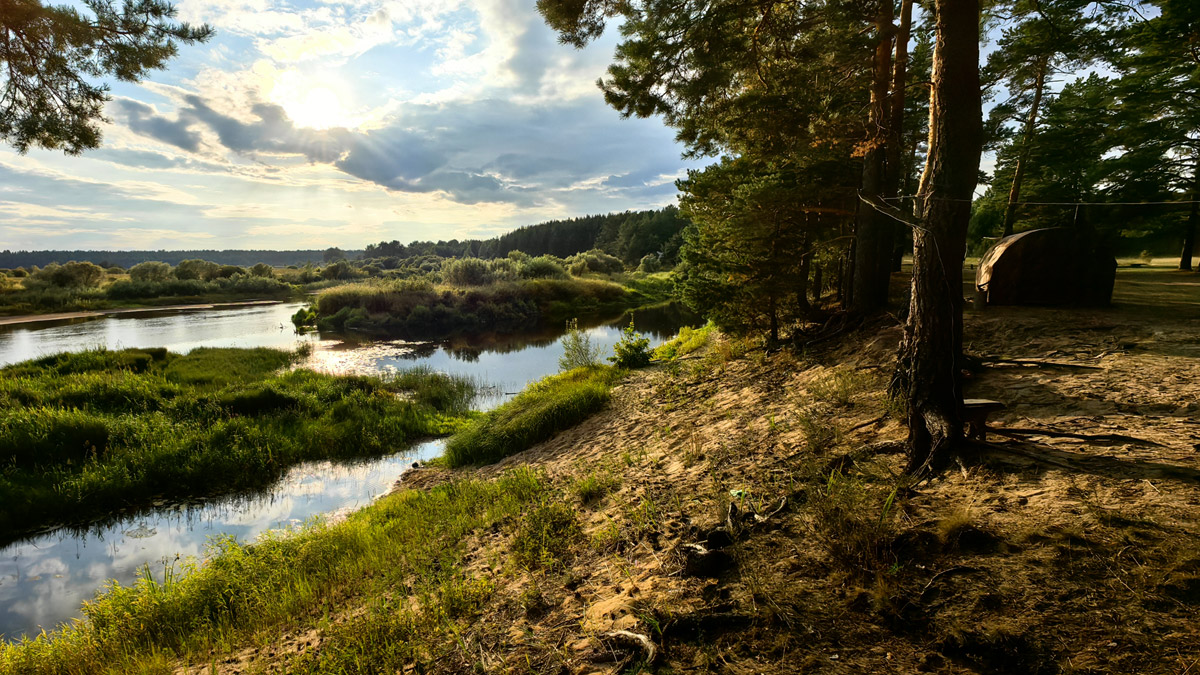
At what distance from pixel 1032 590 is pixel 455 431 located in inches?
478

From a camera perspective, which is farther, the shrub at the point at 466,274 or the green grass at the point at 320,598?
the shrub at the point at 466,274

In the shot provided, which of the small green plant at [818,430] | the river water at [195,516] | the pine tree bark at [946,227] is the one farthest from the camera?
the river water at [195,516]

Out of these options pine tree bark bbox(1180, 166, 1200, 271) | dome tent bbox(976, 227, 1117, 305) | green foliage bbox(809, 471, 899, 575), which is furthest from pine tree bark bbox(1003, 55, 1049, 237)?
green foliage bbox(809, 471, 899, 575)

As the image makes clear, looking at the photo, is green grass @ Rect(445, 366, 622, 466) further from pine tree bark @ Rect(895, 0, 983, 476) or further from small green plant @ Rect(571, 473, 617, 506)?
pine tree bark @ Rect(895, 0, 983, 476)

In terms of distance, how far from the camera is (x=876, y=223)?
882 cm

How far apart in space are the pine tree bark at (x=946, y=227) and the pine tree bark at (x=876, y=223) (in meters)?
3.86

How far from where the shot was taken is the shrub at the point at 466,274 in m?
40.5

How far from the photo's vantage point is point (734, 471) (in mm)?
5191

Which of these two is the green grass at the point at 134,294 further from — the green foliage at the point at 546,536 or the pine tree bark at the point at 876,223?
the pine tree bark at the point at 876,223

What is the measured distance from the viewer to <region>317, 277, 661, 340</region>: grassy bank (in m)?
31.8

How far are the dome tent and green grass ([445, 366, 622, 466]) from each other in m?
8.06

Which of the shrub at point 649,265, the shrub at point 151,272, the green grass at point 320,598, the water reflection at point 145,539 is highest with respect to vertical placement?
the shrub at point 649,265

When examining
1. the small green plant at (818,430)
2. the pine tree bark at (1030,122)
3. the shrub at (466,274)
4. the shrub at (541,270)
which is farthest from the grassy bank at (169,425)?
the shrub at (541,270)

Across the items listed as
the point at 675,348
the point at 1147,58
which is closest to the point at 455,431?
the point at 675,348
